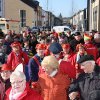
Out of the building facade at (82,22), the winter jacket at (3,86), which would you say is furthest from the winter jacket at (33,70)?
the building facade at (82,22)

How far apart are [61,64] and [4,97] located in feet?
3.74

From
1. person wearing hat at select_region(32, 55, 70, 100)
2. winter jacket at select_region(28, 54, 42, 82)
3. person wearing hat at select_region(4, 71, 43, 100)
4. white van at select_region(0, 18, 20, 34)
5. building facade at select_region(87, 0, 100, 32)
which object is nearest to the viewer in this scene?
person wearing hat at select_region(4, 71, 43, 100)

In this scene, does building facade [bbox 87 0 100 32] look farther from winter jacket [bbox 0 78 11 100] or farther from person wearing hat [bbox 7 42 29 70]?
winter jacket [bbox 0 78 11 100]

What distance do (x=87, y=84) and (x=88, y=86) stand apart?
37mm

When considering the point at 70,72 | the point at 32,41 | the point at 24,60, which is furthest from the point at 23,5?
the point at 70,72

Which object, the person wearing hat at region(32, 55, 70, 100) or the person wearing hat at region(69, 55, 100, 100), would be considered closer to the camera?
the person wearing hat at region(69, 55, 100, 100)

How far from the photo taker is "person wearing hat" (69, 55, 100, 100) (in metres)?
5.24

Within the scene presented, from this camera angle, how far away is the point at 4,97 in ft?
19.4

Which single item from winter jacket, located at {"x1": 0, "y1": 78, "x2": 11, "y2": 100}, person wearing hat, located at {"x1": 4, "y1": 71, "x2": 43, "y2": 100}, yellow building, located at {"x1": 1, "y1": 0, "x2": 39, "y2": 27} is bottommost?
winter jacket, located at {"x1": 0, "y1": 78, "x2": 11, "y2": 100}

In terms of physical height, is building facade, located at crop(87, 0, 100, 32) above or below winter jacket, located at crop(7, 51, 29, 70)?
above

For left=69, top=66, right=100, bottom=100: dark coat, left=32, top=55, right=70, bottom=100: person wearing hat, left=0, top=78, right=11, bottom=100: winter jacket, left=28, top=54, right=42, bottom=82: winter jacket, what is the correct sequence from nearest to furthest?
left=69, top=66, right=100, bottom=100: dark coat, left=32, top=55, right=70, bottom=100: person wearing hat, left=0, top=78, right=11, bottom=100: winter jacket, left=28, top=54, right=42, bottom=82: winter jacket

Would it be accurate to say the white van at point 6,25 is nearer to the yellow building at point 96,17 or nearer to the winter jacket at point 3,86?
the yellow building at point 96,17

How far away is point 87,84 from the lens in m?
5.36

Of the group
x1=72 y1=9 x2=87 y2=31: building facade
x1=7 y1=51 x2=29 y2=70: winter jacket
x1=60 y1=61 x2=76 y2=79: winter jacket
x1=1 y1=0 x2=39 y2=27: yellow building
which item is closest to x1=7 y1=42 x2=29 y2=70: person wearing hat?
x1=7 y1=51 x2=29 y2=70: winter jacket
